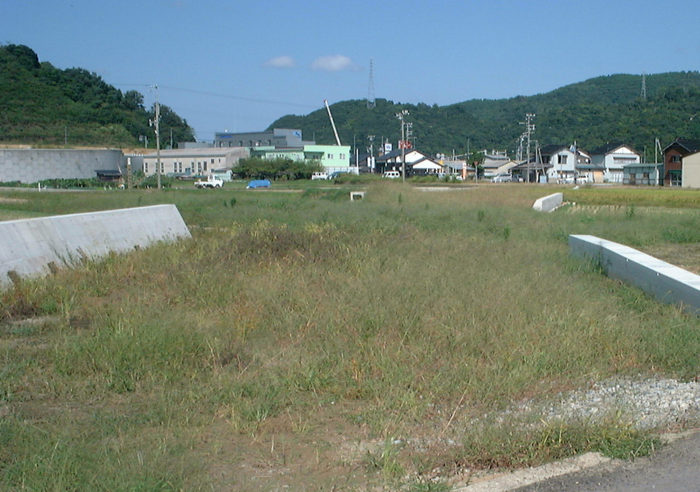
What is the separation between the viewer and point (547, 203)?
36.6 metres

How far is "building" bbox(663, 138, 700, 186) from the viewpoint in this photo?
72.5 meters

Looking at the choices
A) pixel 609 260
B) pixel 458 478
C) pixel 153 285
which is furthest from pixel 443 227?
pixel 458 478

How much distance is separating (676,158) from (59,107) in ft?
282

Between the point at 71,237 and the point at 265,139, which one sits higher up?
the point at 265,139

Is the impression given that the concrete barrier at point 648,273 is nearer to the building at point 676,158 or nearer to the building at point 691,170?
the building at point 691,170

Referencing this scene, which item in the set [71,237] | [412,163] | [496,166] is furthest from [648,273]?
[496,166]

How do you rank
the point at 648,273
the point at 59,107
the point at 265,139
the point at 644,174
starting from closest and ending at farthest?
the point at 648,273, the point at 644,174, the point at 59,107, the point at 265,139

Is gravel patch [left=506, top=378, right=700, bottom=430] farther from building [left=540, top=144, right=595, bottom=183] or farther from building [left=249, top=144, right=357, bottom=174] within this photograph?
building [left=249, top=144, right=357, bottom=174]

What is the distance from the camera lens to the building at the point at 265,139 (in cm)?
12850

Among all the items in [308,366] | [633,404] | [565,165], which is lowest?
[633,404]

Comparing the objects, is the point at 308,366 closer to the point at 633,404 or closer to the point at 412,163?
the point at 633,404

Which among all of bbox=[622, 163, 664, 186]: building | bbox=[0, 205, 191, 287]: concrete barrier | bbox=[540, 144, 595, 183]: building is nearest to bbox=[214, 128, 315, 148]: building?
bbox=[540, 144, 595, 183]: building

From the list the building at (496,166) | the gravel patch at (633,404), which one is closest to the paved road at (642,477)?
the gravel patch at (633,404)

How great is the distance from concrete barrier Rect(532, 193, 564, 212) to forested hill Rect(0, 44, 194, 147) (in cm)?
7367
